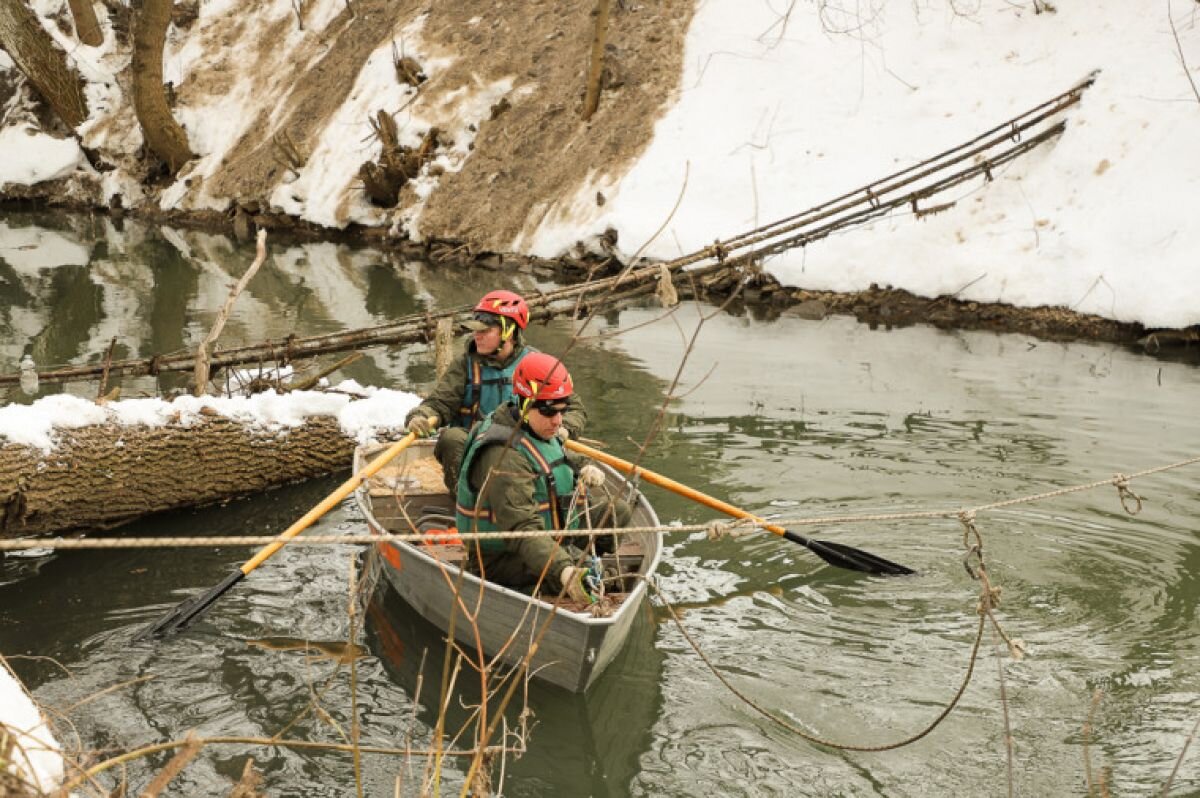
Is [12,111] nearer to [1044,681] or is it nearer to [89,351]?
[89,351]

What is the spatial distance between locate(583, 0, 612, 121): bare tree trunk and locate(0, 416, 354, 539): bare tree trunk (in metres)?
12.1

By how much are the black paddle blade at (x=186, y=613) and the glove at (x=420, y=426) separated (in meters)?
1.39

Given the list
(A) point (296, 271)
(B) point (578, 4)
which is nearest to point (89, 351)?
(A) point (296, 271)

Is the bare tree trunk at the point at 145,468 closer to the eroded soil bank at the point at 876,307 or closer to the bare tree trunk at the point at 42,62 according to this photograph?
the eroded soil bank at the point at 876,307

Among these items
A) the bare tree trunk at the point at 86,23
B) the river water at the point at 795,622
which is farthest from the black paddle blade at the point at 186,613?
the bare tree trunk at the point at 86,23

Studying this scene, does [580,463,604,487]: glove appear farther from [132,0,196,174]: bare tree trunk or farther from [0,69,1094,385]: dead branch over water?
[132,0,196,174]: bare tree trunk

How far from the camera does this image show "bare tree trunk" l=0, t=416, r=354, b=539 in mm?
8148

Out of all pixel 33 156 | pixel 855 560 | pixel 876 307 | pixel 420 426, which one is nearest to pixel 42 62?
pixel 33 156

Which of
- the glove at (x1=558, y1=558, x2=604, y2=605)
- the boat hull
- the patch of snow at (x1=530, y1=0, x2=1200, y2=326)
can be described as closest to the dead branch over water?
the patch of snow at (x1=530, y1=0, x2=1200, y2=326)

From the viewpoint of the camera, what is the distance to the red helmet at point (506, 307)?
7770mm

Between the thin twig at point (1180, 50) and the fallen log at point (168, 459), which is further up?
the thin twig at point (1180, 50)

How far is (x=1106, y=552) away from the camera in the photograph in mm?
8250

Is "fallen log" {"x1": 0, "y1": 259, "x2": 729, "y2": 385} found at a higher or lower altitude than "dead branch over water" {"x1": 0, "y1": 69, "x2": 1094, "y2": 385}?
lower

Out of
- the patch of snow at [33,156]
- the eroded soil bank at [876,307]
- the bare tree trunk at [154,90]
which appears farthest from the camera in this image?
the patch of snow at [33,156]
